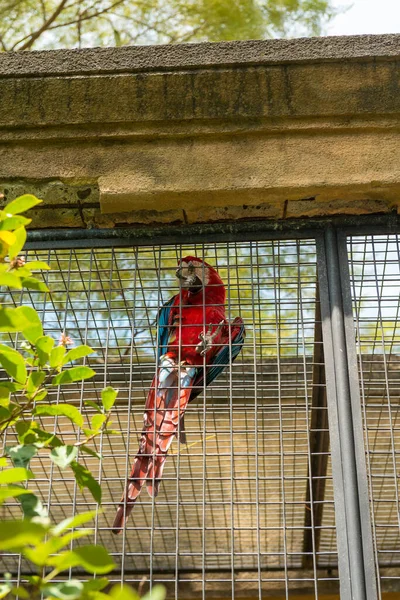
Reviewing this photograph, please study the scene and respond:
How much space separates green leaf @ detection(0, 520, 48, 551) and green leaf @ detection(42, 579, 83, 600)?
7 cm

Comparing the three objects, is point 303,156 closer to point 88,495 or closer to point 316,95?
point 316,95

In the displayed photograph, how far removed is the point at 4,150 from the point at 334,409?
1.08 metres

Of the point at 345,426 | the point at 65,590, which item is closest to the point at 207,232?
the point at 345,426

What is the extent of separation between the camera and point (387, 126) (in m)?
1.91

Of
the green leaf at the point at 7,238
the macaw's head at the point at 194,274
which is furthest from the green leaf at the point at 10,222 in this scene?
the macaw's head at the point at 194,274

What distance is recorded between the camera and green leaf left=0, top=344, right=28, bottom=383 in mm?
1072

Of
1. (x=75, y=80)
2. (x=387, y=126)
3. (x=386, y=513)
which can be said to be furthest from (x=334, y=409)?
(x=386, y=513)

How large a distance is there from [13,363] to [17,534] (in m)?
0.47

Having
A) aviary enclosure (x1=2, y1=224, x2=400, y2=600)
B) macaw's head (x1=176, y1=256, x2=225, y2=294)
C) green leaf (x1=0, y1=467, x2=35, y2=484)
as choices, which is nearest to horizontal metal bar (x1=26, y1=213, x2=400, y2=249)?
aviary enclosure (x1=2, y1=224, x2=400, y2=600)

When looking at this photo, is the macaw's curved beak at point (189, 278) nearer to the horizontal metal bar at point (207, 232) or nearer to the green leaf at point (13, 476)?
the horizontal metal bar at point (207, 232)

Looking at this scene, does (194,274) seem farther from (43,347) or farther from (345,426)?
(43,347)

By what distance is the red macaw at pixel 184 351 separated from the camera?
6.88 feet

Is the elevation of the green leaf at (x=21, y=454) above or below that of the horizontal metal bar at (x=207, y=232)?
below

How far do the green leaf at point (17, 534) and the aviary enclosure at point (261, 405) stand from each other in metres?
0.81
